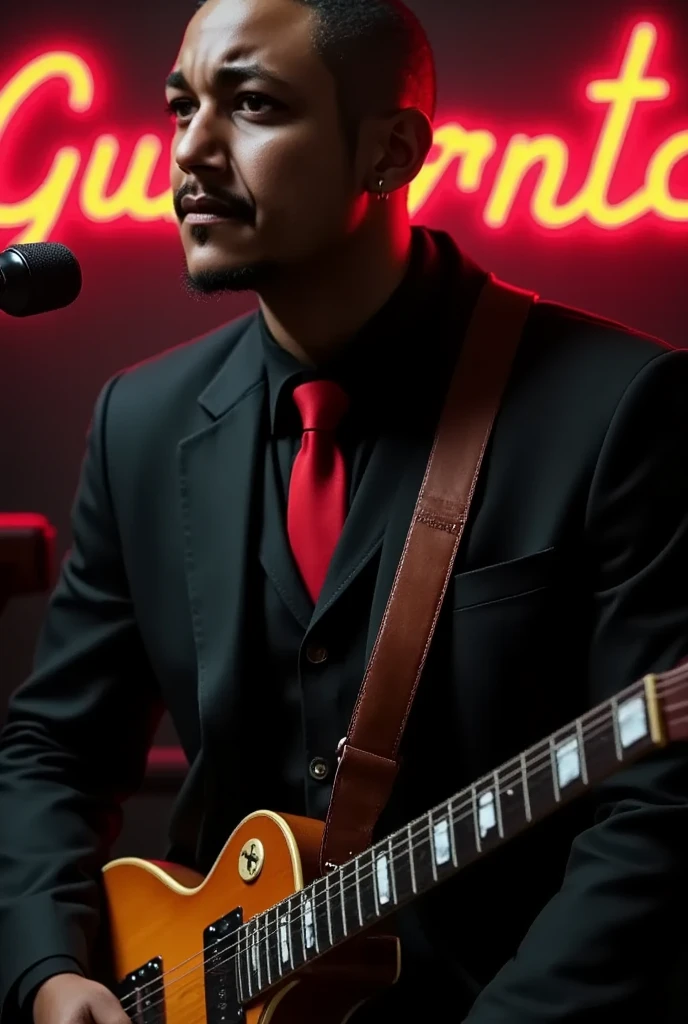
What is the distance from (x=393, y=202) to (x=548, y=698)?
2.21 ft

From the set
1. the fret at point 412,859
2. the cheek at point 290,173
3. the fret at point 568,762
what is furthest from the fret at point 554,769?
the cheek at point 290,173

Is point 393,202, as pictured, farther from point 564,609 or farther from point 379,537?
point 564,609

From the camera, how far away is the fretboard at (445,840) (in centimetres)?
106

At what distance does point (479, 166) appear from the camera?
3.19 metres

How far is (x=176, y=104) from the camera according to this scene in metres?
1.74

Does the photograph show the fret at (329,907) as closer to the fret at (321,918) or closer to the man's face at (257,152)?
the fret at (321,918)

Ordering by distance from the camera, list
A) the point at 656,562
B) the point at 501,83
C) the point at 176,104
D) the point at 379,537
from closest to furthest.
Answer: the point at 656,562 → the point at 379,537 → the point at 176,104 → the point at 501,83


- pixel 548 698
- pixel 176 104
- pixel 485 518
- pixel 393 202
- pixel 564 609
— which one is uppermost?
pixel 176 104

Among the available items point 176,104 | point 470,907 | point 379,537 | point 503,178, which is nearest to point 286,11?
point 176,104

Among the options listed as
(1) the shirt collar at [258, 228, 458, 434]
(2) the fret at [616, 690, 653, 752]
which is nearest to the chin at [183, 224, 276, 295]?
(1) the shirt collar at [258, 228, 458, 434]

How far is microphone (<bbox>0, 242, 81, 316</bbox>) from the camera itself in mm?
1301

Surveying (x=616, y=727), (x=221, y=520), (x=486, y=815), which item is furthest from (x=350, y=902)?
(x=221, y=520)

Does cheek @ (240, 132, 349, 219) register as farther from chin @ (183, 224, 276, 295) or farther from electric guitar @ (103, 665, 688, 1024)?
electric guitar @ (103, 665, 688, 1024)

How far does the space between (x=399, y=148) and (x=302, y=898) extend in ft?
3.13
